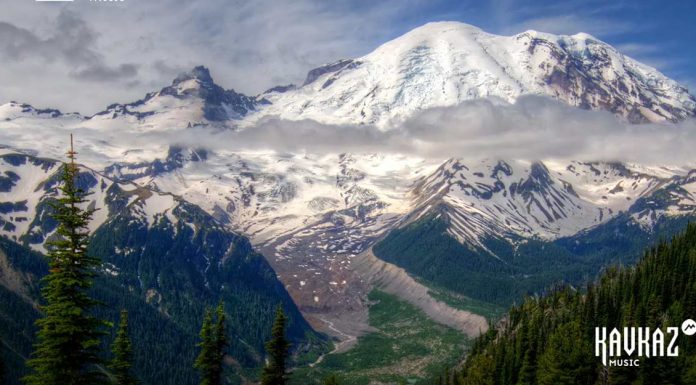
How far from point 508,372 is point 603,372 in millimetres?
39995

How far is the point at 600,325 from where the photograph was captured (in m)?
166

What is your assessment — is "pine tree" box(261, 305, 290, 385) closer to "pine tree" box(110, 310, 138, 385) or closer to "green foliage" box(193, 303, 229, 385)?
"green foliage" box(193, 303, 229, 385)

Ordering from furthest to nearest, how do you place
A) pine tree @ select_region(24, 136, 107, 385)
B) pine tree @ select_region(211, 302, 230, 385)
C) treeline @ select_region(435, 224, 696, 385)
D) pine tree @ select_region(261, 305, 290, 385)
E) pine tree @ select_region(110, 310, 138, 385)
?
treeline @ select_region(435, 224, 696, 385) → pine tree @ select_region(211, 302, 230, 385) → pine tree @ select_region(261, 305, 290, 385) → pine tree @ select_region(110, 310, 138, 385) → pine tree @ select_region(24, 136, 107, 385)

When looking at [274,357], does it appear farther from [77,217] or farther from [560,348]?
[560,348]

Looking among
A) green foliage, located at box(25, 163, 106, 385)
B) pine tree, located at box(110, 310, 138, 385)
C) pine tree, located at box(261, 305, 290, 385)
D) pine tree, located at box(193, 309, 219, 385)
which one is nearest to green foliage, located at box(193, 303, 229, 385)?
pine tree, located at box(193, 309, 219, 385)

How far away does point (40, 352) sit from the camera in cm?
5088

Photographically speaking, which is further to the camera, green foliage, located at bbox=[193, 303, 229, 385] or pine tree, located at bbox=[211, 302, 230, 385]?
pine tree, located at bbox=[211, 302, 230, 385]

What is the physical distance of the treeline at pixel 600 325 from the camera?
12481cm


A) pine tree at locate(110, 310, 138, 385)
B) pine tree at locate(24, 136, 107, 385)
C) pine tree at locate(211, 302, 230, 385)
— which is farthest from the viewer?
pine tree at locate(211, 302, 230, 385)

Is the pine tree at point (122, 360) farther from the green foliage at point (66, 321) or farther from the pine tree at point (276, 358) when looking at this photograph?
the green foliage at point (66, 321)

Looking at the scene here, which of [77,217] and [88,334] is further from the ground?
[77,217]

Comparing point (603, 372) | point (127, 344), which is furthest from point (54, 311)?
point (603, 372)

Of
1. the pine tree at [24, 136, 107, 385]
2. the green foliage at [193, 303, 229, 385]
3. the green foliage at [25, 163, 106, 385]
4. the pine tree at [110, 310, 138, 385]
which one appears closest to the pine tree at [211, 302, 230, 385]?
the green foliage at [193, 303, 229, 385]

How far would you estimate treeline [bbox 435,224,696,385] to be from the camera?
409 feet
